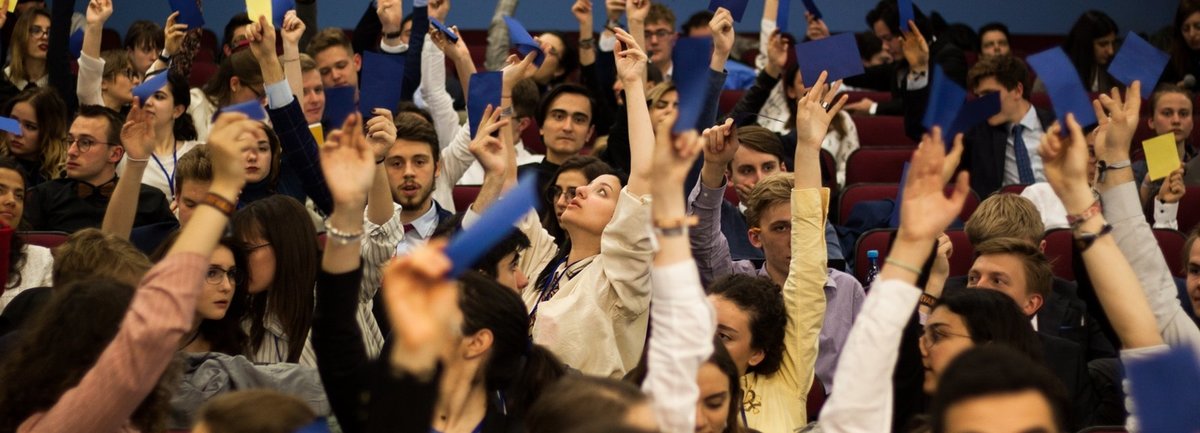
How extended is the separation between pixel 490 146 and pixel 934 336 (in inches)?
51.0

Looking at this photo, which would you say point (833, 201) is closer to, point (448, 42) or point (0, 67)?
point (448, 42)

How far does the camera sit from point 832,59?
4.07m

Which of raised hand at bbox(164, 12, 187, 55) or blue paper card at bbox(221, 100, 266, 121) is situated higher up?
blue paper card at bbox(221, 100, 266, 121)

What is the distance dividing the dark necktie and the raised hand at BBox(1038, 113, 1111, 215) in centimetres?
355

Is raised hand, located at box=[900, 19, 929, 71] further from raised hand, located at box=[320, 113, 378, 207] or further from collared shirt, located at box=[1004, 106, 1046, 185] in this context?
raised hand, located at box=[320, 113, 378, 207]

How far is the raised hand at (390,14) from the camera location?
577cm

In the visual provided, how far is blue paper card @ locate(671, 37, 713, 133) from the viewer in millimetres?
2047

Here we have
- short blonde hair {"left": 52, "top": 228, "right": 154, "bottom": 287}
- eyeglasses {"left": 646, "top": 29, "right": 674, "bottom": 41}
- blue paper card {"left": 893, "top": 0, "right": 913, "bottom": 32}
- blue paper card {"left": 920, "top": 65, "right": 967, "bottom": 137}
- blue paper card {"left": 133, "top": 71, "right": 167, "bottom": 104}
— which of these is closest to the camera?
blue paper card {"left": 920, "top": 65, "right": 967, "bottom": 137}

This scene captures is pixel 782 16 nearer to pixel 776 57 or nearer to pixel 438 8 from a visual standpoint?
pixel 776 57

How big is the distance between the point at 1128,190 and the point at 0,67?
4.95 m

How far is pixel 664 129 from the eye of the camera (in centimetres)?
204

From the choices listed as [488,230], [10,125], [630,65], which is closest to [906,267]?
[488,230]

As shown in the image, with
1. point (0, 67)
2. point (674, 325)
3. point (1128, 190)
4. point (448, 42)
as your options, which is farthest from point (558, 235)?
point (0, 67)

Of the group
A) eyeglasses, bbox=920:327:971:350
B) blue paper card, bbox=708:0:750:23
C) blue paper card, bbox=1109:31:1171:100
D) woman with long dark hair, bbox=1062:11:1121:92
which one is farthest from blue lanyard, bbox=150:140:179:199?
woman with long dark hair, bbox=1062:11:1121:92
